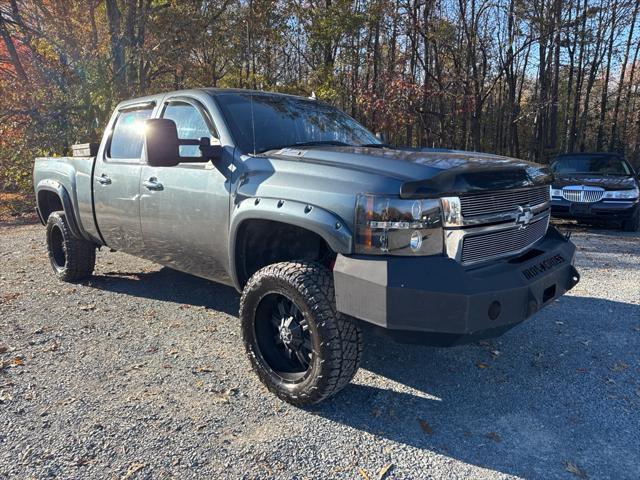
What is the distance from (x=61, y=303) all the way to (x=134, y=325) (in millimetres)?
1139

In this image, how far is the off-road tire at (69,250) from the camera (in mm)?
5184

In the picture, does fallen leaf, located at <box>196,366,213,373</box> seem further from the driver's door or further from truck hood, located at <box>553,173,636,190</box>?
truck hood, located at <box>553,173,636,190</box>

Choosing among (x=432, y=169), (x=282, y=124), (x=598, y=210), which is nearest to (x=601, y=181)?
(x=598, y=210)

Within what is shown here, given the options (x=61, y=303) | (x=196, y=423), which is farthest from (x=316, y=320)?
(x=61, y=303)

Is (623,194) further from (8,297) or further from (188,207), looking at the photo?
(8,297)

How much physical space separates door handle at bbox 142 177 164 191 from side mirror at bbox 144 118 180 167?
0.74 m

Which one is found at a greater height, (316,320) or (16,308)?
(316,320)

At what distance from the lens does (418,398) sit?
2957 mm

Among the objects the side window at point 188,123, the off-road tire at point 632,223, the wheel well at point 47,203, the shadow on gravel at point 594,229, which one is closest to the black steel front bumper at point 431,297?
the side window at point 188,123

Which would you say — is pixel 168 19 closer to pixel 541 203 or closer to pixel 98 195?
pixel 98 195

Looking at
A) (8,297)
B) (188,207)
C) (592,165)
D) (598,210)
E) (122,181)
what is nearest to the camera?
(188,207)

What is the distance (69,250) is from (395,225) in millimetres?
4185

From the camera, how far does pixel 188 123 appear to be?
12.4 ft

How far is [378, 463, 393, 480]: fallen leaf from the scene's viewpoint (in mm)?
2248
